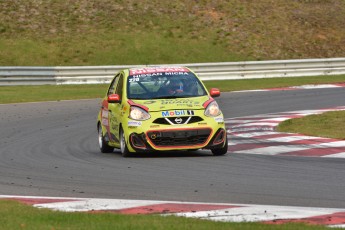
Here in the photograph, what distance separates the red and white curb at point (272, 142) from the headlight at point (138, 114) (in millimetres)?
A: 1634

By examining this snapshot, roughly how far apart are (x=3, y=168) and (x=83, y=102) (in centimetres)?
1410

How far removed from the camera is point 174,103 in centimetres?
1499

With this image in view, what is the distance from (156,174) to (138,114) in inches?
99.3

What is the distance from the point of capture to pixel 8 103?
2827 cm

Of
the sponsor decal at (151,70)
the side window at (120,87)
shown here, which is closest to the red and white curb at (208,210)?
the side window at (120,87)

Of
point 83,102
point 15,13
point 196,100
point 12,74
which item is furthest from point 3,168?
point 15,13

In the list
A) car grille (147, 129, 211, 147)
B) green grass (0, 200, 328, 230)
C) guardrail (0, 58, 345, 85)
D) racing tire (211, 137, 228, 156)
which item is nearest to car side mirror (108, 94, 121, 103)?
car grille (147, 129, 211, 147)

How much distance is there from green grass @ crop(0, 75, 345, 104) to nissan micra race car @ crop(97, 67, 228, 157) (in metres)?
13.5

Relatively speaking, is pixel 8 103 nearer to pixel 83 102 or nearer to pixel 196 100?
pixel 83 102

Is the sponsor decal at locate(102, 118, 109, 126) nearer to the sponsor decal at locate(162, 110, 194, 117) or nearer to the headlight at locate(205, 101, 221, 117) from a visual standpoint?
the sponsor decal at locate(162, 110, 194, 117)

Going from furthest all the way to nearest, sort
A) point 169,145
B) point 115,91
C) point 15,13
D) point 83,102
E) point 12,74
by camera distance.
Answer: point 15,13 → point 12,74 → point 83,102 → point 115,91 → point 169,145

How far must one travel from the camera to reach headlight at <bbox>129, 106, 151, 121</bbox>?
14.9 meters

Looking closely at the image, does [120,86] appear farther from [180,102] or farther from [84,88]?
[84,88]

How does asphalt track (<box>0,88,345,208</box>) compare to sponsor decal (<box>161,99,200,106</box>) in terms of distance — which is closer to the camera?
asphalt track (<box>0,88,345,208</box>)
